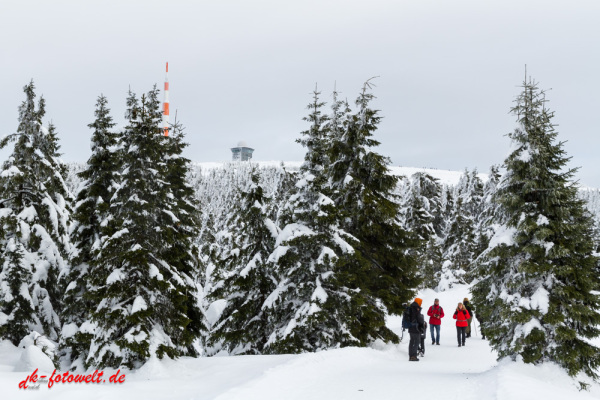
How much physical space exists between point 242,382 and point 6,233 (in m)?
13.3

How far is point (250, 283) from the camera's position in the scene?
17.2m

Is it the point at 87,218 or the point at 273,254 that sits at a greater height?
the point at 87,218

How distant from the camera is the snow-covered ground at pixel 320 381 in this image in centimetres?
898

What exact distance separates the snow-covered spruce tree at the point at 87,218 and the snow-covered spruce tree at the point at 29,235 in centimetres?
108

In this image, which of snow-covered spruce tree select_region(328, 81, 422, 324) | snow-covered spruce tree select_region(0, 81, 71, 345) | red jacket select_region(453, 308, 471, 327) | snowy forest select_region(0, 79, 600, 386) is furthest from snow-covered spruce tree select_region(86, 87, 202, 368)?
red jacket select_region(453, 308, 471, 327)

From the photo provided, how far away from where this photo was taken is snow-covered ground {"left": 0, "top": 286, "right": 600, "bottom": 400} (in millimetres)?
8984

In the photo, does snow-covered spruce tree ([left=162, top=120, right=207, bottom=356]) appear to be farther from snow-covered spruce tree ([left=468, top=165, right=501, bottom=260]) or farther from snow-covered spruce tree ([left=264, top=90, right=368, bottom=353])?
snow-covered spruce tree ([left=468, top=165, right=501, bottom=260])

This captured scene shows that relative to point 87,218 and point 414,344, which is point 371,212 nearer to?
point 414,344

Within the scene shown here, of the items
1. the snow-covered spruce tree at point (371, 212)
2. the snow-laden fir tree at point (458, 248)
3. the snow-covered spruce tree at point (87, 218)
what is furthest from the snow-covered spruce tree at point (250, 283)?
the snow-laden fir tree at point (458, 248)

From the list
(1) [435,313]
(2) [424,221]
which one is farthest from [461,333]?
(2) [424,221]

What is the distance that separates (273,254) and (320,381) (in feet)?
18.3

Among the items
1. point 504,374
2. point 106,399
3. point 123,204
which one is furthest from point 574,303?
point 123,204

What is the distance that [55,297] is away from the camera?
64.4 ft

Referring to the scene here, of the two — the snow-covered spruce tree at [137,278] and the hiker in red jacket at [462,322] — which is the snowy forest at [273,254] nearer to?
the snow-covered spruce tree at [137,278]
